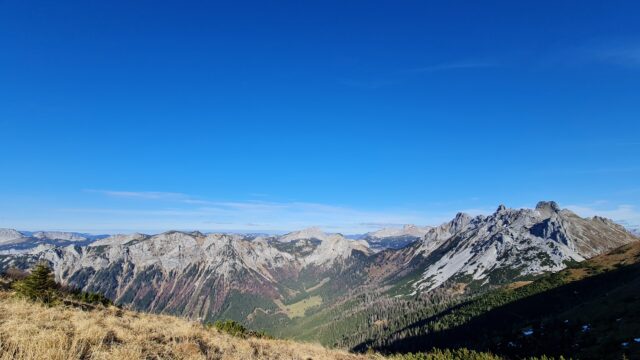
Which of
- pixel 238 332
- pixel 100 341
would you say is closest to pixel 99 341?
pixel 100 341

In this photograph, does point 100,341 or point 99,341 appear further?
point 99,341

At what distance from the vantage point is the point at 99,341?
463 inches

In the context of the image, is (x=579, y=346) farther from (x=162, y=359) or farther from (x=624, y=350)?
(x=162, y=359)

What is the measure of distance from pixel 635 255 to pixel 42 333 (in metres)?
254

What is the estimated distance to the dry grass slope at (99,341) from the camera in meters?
9.59

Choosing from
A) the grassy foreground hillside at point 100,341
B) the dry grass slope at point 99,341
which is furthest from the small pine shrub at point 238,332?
the dry grass slope at point 99,341

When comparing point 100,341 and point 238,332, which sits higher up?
point 100,341

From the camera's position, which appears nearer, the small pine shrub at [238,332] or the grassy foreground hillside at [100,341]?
the grassy foreground hillside at [100,341]

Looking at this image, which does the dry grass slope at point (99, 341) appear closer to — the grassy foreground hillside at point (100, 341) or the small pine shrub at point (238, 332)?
the grassy foreground hillside at point (100, 341)

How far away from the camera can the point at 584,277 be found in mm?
196500

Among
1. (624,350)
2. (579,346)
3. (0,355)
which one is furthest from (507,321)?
(0,355)

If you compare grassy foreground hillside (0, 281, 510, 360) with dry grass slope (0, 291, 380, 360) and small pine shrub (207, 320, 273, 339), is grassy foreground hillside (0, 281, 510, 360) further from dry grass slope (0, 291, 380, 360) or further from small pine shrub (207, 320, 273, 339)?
small pine shrub (207, 320, 273, 339)

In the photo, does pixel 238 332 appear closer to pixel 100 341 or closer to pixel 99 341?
pixel 99 341

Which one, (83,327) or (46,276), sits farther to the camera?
(46,276)
